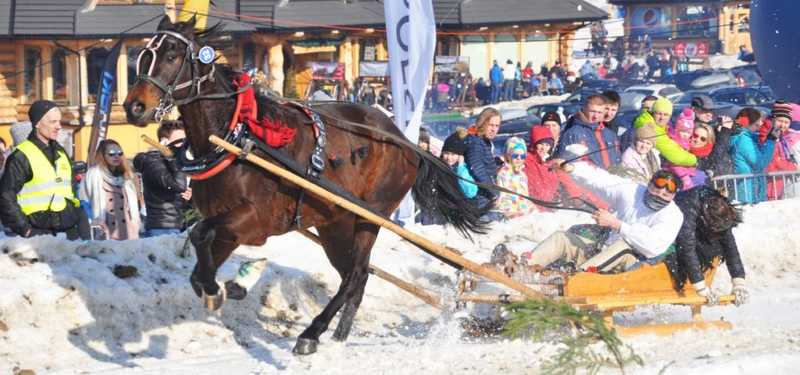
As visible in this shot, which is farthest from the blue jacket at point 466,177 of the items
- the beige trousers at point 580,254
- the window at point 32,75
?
the window at point 32,75

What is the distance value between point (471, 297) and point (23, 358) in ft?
9.81

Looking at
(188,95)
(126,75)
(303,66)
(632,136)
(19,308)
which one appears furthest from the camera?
(303,66)

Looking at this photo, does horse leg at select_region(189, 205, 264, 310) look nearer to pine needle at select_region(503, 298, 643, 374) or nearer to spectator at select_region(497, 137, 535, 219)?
pine needle at select_region(503, 298, 643, 374)

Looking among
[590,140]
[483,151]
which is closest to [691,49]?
[590,140]

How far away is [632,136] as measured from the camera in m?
12.4

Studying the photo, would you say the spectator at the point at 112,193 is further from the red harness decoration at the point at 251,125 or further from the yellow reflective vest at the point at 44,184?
the red harness decoration at the point at 251,125

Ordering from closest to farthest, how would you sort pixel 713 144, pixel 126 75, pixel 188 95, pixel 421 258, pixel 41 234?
pixel 188 95, pixel 41 234, pixel 421 258, pixel 713 144, pixel 126 75

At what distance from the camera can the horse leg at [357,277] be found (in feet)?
28.6

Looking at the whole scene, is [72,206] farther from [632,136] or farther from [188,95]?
[632,136]

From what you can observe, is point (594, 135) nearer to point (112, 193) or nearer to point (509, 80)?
point (112, 193)

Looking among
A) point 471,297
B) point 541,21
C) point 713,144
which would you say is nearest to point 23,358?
point 471,297

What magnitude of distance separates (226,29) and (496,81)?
1028 centimetres

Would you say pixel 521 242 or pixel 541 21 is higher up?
pixel 541 21

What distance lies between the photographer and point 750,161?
14.1 metres
